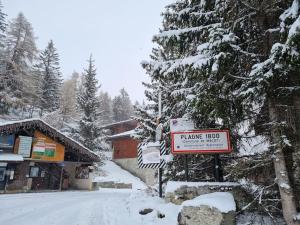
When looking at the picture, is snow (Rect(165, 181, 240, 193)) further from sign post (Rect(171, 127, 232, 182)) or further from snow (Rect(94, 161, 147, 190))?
snow (Rect(94, 161, 147, 190))

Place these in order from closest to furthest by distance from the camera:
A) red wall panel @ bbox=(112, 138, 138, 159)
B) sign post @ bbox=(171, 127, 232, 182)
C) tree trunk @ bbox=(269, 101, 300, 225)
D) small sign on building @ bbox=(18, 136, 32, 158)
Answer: tree trunk @ bbox=(269, 101, 300, 225)
sign post @ bbox=(171, 127, 232, 182)
small sign on building @ bbox=(18, 136, 32, 158)
red wall panel @ bbox=(112, 138, 138, 159)

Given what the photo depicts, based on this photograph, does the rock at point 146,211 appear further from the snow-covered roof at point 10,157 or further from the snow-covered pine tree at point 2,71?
the snow-covered pine tree at point 2,71

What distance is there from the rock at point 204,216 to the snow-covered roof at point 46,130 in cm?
1747

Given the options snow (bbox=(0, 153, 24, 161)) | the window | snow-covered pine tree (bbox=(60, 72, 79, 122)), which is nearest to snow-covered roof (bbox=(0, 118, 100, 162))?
snow (bbox=(0, 153, 24, 161))

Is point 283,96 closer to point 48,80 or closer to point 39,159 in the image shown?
point 39,159

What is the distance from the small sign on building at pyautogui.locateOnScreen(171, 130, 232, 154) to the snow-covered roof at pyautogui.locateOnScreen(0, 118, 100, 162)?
15.4 metres

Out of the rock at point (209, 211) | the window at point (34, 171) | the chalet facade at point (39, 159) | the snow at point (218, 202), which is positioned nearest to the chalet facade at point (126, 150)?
the chalet facade at point (39, 159)

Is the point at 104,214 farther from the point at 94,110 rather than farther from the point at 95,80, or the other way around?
the point at 95,80

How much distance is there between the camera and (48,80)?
44.7 metres

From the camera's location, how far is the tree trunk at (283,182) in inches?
219

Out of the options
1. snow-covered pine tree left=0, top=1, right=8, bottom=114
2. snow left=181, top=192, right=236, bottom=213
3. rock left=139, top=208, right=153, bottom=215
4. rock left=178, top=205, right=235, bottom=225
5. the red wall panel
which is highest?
snow-covered pine tree left=0, top=1, right=8, bottom=114

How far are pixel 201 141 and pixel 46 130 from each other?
17.1 m

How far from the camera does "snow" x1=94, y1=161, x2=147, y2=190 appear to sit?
1188 inches

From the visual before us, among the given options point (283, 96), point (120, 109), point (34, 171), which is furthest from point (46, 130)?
point (120, 109)
